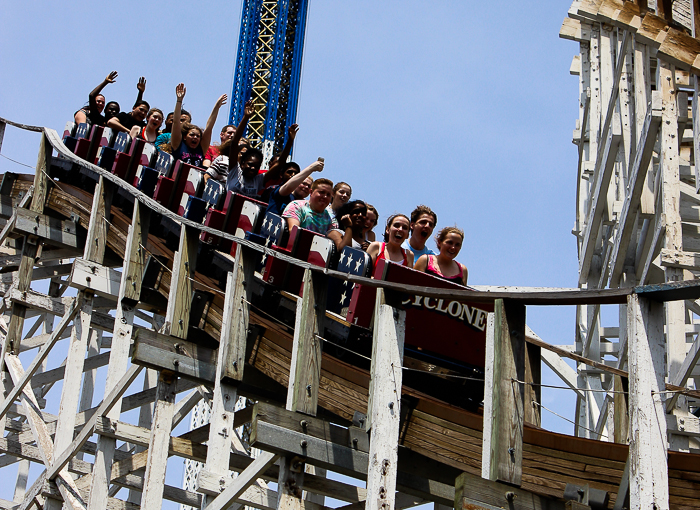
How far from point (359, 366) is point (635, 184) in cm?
370

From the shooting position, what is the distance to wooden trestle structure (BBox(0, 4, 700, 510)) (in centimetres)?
464

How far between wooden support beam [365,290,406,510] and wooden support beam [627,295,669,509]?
55.5 inches

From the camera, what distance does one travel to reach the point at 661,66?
9.18 m

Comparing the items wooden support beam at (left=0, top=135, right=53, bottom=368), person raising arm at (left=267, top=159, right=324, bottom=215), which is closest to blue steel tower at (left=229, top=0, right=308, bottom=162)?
wooden support beam at (left=0, top=135, right=53, bottom=368)

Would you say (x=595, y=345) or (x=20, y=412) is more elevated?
(x=595, y=345)

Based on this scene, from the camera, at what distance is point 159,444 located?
6.85 meters

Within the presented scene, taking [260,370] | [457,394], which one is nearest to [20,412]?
[260,370]

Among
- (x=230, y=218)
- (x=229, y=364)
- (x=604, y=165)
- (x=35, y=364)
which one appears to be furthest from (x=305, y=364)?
(x=604, y=165)

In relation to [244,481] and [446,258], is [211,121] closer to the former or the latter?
[446,258]

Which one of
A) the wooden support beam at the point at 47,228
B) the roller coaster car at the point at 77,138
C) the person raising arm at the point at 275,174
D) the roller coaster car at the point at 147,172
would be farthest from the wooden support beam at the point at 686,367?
the roller coaster car at the point at 77,138

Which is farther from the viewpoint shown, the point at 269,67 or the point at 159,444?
the point at 269,67

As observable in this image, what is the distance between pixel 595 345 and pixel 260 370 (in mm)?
5644

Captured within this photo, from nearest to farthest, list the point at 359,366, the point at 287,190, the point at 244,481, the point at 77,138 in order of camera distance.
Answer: the point at 244,481 → the point at 359,366 → the point at 287,190 → the point at 77,138

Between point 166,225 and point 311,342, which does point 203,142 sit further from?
point 311,342
